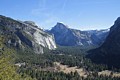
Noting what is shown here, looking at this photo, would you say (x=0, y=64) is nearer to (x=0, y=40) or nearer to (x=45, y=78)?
(x=0, y=40)

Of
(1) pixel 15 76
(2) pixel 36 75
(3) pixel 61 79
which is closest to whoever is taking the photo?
(1) pixel 15 76

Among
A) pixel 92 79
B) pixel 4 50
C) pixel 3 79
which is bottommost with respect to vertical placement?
pixel 92 79

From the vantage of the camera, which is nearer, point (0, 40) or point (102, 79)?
point (0, 40)

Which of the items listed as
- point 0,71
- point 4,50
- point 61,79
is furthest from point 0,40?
point 61,79

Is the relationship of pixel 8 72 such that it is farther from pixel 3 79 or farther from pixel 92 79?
pixel 92 79

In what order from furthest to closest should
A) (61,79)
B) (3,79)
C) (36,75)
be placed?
(36,75), (61,79), (3,79)

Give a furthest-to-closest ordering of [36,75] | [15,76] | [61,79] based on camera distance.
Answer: [36,75] → [61,79] → [15,76]

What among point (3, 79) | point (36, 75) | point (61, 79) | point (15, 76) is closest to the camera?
point (3, 79)

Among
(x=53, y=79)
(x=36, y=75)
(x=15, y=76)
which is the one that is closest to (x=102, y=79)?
(x=53, y=79)

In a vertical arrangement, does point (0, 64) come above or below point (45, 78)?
above
